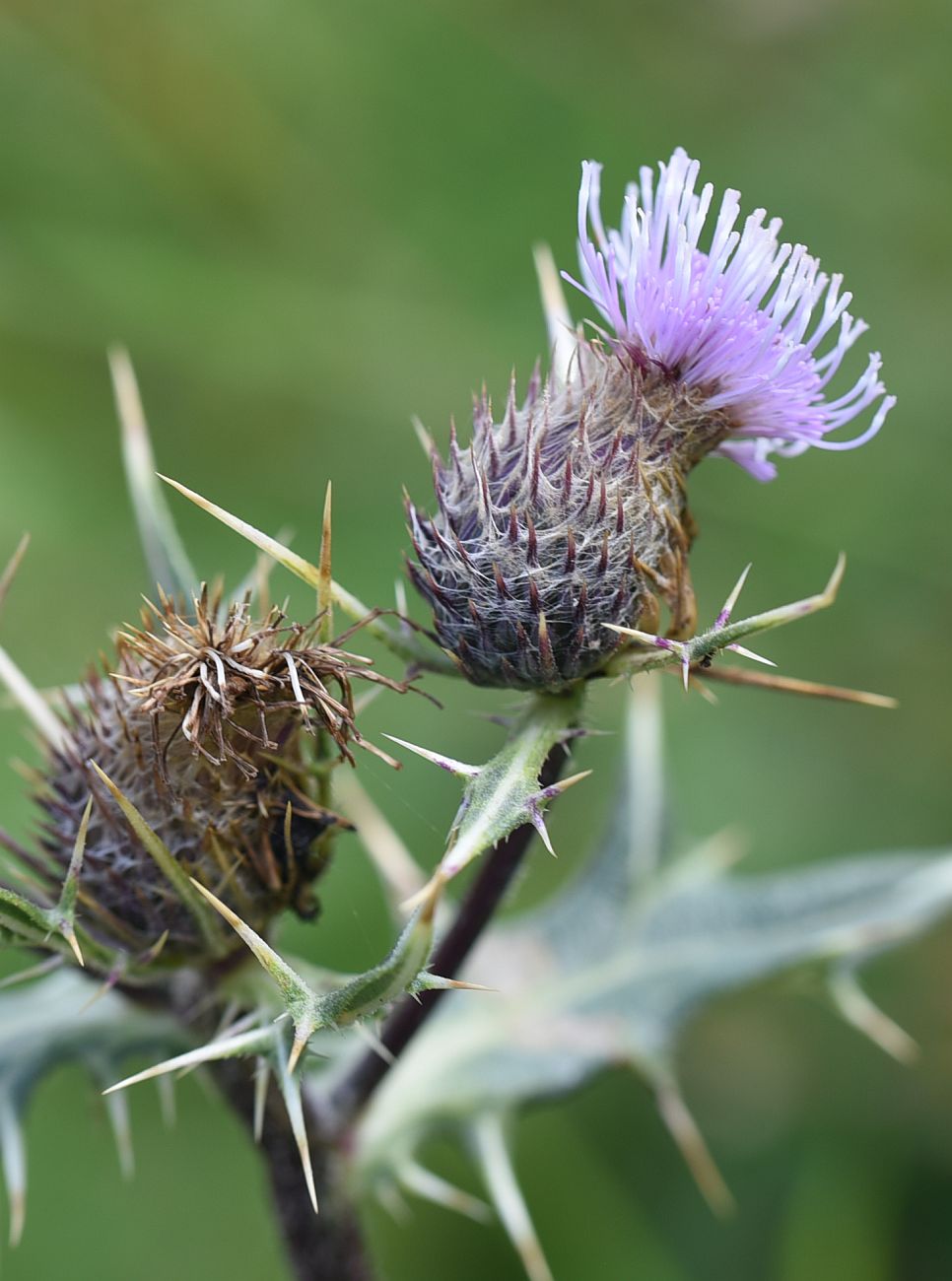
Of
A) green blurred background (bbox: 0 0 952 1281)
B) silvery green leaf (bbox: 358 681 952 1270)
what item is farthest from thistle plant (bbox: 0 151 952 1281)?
green blurred background (bbox: 0 0 952 1281)

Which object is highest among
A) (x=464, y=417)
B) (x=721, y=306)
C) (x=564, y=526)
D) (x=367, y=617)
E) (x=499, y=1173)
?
(x=464, y=417)

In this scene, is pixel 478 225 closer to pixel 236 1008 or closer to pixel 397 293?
pixel 397 293

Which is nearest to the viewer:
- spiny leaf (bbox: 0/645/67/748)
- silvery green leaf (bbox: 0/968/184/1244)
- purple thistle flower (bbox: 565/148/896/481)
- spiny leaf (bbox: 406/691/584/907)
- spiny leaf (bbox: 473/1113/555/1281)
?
spiny leaf (bbox: 406/691/584/907)

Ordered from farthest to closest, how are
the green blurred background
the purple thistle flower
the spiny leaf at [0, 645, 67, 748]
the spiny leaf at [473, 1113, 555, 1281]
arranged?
the green blurred background → the spiny leaf at [473, 1113, 555, 1281] → the spiny leaf at [0, 645, 67, 748] → the purple thistle flower

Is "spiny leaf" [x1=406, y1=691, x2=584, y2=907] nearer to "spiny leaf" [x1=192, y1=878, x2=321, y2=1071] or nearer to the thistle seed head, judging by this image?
the thistle seed head

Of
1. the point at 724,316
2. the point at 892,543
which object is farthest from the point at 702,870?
the point at 892,543

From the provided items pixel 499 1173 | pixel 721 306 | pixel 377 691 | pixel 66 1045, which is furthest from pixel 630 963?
pixel 721 306

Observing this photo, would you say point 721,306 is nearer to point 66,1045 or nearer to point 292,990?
point 292,990
